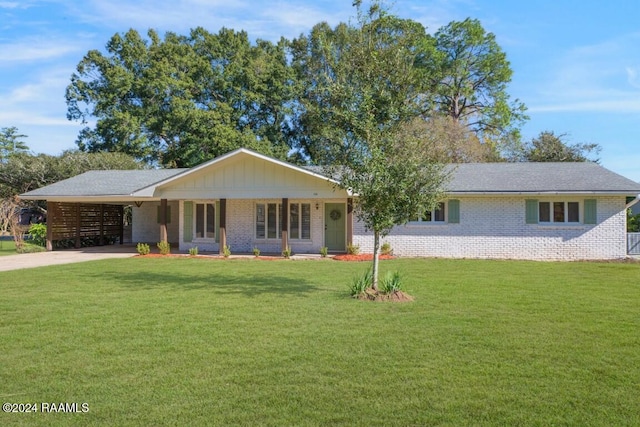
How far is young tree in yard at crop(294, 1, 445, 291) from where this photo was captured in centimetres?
936

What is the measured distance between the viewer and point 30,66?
725 inches

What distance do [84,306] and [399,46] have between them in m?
7.65

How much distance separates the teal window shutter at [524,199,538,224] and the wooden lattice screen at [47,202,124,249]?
20132 mm

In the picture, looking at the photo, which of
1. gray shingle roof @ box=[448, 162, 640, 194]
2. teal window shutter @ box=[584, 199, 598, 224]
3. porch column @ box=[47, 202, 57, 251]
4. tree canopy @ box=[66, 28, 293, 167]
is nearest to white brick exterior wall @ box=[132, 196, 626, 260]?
teal window shutter @ box=[584, 199, 598, 224]

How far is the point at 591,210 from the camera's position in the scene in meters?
18.0

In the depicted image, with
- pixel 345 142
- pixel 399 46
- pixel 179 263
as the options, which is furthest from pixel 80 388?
pixel 179 263

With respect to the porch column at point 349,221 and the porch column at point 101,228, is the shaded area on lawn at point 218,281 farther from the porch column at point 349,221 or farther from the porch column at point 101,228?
the porch column at point 101,228

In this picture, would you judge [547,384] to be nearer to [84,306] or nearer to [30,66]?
[84,306]

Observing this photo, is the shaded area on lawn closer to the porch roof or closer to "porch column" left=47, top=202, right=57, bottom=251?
the porch roof

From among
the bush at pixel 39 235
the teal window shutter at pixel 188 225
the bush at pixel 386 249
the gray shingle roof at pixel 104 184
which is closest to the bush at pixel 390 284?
the bush at pixel 386 249

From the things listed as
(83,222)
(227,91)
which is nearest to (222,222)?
(83,222)

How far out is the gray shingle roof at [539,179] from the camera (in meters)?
17.8

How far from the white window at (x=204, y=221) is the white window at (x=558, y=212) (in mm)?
13500

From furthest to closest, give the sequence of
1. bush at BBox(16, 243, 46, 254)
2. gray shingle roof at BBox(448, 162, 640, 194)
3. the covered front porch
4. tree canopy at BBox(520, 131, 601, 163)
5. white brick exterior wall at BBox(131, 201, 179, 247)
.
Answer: tree canopy at BBox(520, 131, 601, 163) → white brick exterior wall at BBox(131, 201, 179, 247) → bush at BBox(16, 243, 46, 254) → the covered front porch → gray shingle roof at BBox(448, 162, 640, 194)
